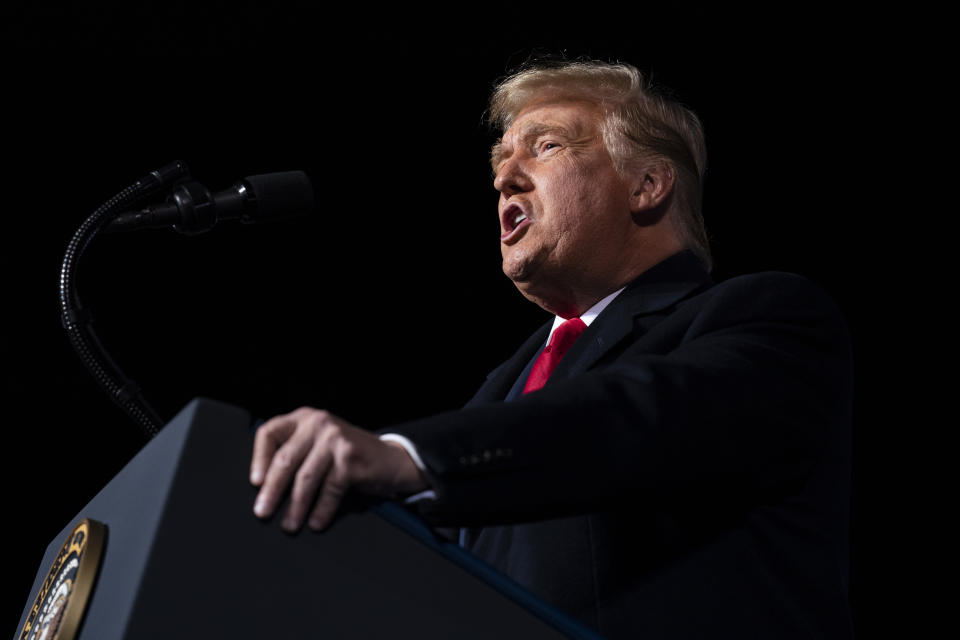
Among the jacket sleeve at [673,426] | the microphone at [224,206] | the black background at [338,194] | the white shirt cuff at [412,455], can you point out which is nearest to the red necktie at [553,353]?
the jacket sleeve at [673,426]

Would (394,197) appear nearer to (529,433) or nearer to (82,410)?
(82,410)

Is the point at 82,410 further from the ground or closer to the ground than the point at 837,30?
closer to the ground

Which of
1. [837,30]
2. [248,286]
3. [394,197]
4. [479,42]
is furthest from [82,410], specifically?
[837,30]

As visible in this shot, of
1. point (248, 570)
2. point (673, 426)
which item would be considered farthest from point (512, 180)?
point (248, 570)

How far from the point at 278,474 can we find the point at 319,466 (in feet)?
0.12

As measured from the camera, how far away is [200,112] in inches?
126

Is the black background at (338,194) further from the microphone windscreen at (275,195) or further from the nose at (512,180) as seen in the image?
the microphone windscreen at (275,195)

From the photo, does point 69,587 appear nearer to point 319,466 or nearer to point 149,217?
point 319,466

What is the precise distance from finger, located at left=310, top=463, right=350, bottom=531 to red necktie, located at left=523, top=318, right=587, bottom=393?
0.96m

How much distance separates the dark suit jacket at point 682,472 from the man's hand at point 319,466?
0.04 meters

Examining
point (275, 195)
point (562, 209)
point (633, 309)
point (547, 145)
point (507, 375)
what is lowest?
point (507, 375)

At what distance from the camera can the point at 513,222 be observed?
2.13 m

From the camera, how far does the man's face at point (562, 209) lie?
6.69 ft

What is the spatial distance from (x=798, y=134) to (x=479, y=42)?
1.04 metres
